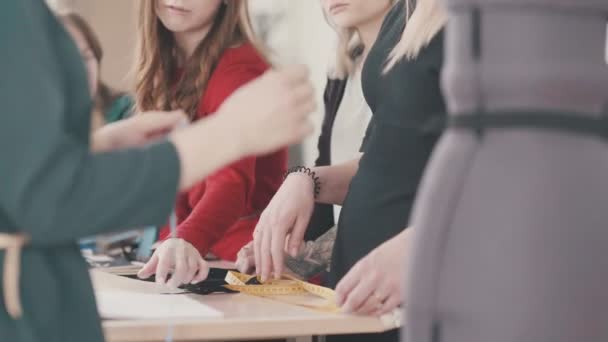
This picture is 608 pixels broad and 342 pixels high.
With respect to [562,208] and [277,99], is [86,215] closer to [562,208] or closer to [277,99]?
[277,99]

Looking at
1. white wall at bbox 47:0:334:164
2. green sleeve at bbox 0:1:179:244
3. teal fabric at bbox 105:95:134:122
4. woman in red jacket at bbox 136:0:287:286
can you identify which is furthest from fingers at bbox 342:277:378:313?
white wall at bbox 47:0:334:164

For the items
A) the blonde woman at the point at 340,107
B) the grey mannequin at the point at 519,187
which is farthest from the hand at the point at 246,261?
the grey mannequin at the point at 519,187

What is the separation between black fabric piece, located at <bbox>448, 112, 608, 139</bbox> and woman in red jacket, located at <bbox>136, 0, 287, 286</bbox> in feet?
4.40

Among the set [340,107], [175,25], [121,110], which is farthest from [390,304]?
[121,110]

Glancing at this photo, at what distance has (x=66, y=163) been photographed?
31.8 inches

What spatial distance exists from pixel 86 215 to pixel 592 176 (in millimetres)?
437

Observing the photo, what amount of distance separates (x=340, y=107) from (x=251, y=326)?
4.56 feet

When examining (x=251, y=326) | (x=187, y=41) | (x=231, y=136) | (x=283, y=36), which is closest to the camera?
(x=231, y=136)

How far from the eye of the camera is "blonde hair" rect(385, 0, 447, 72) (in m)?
1.33

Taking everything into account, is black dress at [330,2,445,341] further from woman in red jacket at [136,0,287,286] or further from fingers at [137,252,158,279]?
woman in red jacket at [136,0,287,286]

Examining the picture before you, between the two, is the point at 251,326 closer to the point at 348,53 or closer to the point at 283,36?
the point at 348,53

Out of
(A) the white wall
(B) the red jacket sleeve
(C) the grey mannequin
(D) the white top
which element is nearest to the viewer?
(C) the grey mannequin

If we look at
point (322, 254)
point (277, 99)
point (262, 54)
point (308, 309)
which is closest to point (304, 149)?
point (262, 54)

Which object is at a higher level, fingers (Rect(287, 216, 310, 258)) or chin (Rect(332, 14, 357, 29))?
chin (Rect(332, 14, 357, 29))
